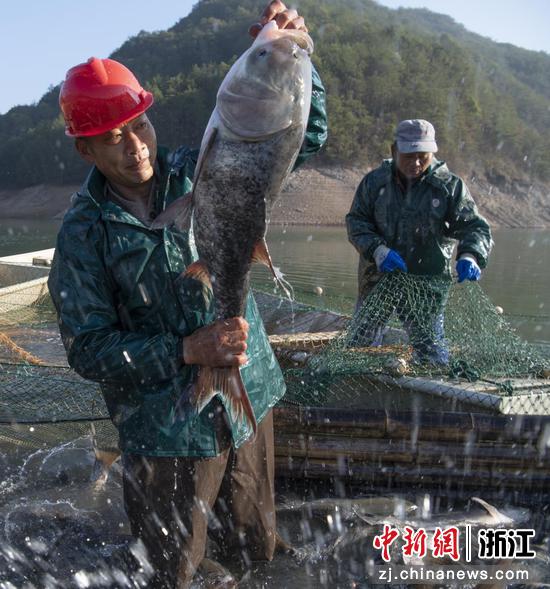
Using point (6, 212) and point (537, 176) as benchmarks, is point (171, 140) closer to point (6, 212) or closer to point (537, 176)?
point (6, 212)

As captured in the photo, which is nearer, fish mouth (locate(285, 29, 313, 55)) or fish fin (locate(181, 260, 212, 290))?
fish mouth (locate(285, 29, 313, 55))

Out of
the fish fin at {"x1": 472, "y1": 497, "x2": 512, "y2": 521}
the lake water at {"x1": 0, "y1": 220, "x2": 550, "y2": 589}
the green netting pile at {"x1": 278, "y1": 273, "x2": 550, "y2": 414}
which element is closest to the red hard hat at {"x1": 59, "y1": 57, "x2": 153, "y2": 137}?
the lake water at {"x1": 0, "y1": 220, "x2": 550, "y2": 589}

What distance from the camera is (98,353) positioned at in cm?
294

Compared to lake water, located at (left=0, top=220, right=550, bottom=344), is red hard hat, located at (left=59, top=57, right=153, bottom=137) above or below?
above

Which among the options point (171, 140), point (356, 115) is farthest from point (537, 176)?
point (171, 140)

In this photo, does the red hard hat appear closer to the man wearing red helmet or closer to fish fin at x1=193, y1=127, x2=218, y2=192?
the man wearing red helmet

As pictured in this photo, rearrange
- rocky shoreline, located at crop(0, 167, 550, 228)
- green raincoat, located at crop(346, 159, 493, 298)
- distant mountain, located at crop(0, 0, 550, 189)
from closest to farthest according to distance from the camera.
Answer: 1. green raincoat, located at crop(346, 159, 493, 298)
2. rocky shoreline, located at crop(0, 167, 550, 228)
3. distant mountain, located at crop(0, 0, 550, 189)

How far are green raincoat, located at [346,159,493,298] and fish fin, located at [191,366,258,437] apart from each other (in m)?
3.99

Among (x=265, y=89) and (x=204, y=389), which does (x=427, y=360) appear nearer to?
(x=204, y=389)

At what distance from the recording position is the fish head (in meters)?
2.71

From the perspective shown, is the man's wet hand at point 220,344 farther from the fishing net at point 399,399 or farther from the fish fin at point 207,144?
the fishing net at point 399,399

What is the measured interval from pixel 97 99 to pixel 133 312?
0.93 m

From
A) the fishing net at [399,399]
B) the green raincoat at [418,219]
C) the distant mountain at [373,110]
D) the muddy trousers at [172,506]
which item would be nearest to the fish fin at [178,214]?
the muddy trousers at [172,506]

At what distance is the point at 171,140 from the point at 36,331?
60.1 meters
